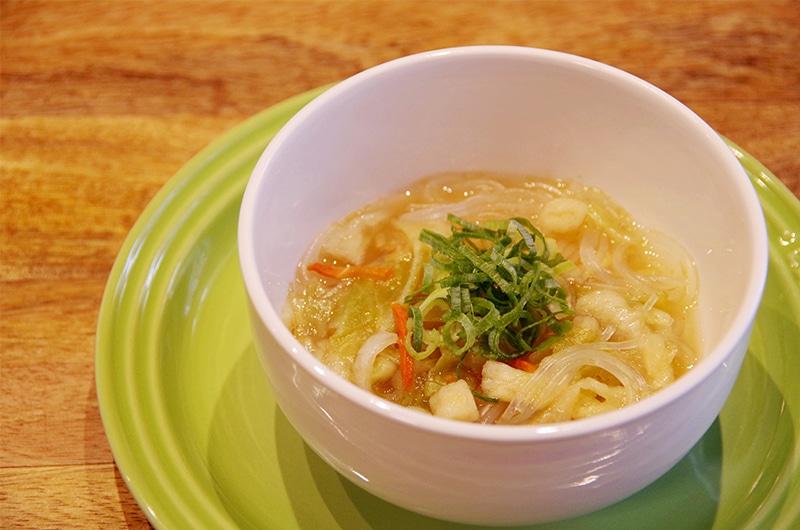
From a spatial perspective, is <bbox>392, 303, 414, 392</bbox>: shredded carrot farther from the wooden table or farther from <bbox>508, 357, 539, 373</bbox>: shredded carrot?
the wooden table

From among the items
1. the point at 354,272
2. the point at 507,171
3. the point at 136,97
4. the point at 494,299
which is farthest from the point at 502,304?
the point at 136,97

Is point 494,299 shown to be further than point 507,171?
No

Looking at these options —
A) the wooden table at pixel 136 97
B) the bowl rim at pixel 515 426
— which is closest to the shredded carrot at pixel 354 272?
the bowl rim at pixel 515 426

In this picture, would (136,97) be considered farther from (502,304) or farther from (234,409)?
(502,304)

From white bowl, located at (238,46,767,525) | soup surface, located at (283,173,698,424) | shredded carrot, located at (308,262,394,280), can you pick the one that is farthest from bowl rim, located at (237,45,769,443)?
shredded carrot, located at (308,262,394,280)

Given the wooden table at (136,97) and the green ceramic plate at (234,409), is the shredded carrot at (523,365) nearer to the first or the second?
the green ceramic plate at (234,409)

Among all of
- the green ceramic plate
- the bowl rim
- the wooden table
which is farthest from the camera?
the wooden table

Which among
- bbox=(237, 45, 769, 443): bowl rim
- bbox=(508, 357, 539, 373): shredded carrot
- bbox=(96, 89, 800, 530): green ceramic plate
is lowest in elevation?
bbox=(96, 89, 800, 530): green ceramic plate

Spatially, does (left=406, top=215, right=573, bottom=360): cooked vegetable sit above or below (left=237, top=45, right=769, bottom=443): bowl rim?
below
